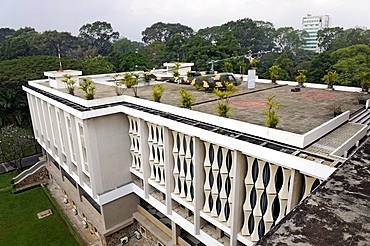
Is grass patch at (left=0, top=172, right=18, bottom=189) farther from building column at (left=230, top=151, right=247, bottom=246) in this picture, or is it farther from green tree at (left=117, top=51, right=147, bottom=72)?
green tree at (left=117, top=51, right=147, bottom=72)

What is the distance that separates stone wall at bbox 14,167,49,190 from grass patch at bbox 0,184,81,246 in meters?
1.40

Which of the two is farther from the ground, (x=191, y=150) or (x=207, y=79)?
(x=207, y=79)

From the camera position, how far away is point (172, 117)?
16672mm

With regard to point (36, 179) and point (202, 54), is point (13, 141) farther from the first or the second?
point (202, 54)

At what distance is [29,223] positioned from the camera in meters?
24.8

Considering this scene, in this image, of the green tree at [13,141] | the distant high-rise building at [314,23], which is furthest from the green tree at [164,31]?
the green tree at [13,141]

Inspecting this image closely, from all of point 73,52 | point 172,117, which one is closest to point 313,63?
point 172,117

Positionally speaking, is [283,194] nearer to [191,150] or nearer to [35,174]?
[191,150]

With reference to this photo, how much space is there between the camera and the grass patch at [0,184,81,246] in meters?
22.7

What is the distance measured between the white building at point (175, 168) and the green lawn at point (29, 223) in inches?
87.0

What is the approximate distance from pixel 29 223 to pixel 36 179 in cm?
888

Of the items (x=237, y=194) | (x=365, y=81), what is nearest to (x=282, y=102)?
(x=365, y=81)

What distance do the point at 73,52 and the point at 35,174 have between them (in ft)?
234

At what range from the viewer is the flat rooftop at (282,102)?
51.4 ft
